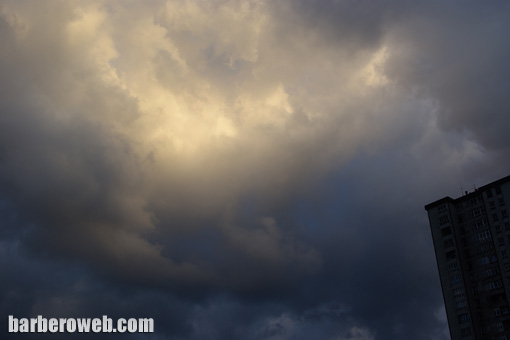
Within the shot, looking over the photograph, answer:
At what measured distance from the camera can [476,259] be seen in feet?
482

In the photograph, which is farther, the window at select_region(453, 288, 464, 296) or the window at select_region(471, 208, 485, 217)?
the window at select_region(471, 208, 485, 217)

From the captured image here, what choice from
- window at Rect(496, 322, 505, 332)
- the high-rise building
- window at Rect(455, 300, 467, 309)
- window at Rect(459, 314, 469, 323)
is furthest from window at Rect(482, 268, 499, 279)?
window at Rect(496, 322, 505, 332)

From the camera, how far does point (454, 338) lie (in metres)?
140

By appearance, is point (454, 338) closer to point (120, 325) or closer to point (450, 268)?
point (450, 268)

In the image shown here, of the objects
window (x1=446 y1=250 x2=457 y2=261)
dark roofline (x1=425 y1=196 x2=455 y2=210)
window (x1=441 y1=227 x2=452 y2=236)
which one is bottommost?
window (x1=446 y1=250 x2=457 y2=261)

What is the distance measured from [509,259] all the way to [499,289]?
9.59 m

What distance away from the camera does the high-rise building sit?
449 ft

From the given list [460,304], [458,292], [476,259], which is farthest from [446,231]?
[460,304]

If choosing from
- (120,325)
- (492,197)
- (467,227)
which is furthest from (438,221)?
(120,325)

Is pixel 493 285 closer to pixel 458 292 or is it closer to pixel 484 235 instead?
pixel 458 292

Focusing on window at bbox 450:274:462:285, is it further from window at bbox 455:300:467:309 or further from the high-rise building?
window at bbox 455:300:467:309

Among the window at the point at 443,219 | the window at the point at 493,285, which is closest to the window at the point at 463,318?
the window at the point at 493,285

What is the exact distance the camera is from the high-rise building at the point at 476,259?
5389 inches

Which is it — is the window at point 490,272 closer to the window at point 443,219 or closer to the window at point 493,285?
the window at point 493,285
